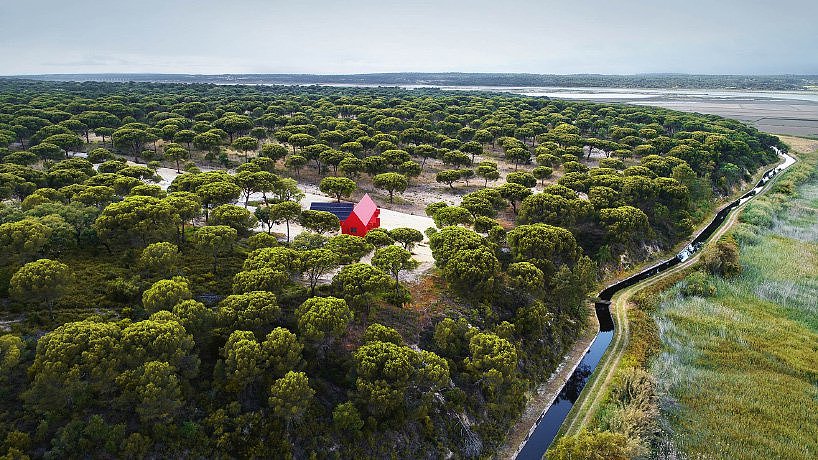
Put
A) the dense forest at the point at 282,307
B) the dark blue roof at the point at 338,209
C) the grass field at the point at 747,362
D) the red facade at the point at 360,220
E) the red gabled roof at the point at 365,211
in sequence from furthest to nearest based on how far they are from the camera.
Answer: the dark blue roof at the point at 338,209 < the red gabled roof at the point at 365,211 < the red facade at the point at 360,220 < the grass field at the point at 747,362 < the dense forest at the point at 282,307

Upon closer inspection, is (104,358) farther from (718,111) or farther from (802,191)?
(718,111)

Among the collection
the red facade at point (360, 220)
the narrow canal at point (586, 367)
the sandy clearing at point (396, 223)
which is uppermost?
the red facade at point (360, 220)

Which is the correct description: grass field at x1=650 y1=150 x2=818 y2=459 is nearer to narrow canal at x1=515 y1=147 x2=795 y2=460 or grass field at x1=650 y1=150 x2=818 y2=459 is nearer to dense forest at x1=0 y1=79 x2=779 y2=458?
narrow canal at x1=515 y1=147 x2=795 y2=460

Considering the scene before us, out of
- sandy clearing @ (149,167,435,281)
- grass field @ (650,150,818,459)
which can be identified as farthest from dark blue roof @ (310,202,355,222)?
grass field @ (650,150,818,459)

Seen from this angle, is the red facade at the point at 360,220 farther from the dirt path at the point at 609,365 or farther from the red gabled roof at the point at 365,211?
the dirt path at the point at 609,365

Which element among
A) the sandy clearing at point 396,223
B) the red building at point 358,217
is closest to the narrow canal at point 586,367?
the sandy clearing at point 396,223

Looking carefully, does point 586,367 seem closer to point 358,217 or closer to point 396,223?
point 358,217
